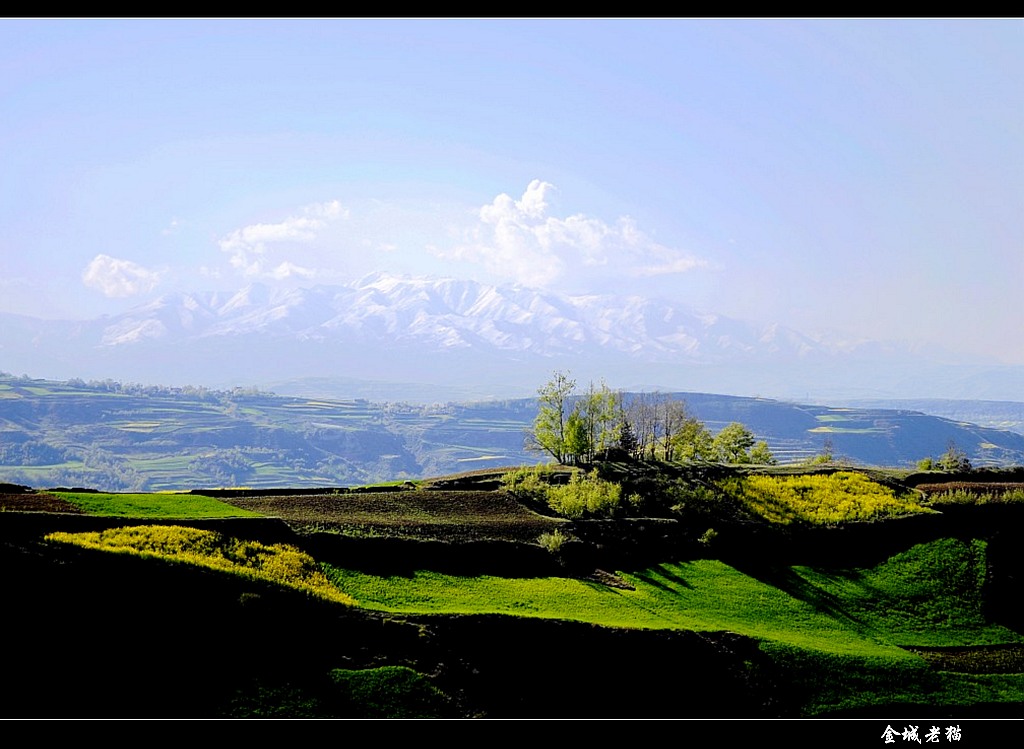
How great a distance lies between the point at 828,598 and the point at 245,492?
1269 inches

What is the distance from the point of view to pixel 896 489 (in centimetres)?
5141

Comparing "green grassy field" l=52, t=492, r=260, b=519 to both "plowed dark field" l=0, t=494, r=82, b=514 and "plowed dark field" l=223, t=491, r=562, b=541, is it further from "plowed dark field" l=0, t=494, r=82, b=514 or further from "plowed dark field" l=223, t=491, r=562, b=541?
"plowed dark field" l=223, t=491, r=562, b=541

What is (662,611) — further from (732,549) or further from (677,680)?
(732,549)

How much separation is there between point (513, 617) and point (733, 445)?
1908 inches

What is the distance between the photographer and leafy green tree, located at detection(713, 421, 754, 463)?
69787mm

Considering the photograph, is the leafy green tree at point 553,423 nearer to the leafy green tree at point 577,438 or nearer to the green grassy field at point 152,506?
the leafy green tree at point 577,438

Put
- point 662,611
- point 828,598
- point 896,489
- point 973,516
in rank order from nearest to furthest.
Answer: point 662,611
point 828,598
point 973,516
point 896,489

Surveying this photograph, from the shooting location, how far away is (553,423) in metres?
56.9

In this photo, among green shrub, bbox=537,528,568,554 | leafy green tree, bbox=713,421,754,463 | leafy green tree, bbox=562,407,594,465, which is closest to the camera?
green shrub, bbox=537,528,568,554

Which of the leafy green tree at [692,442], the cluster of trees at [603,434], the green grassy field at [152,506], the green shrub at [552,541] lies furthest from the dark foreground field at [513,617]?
the leafy green tree at [692,442]

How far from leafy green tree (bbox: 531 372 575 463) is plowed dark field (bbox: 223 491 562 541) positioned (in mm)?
11083

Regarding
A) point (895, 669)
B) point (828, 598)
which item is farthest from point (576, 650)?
point (828, 598)

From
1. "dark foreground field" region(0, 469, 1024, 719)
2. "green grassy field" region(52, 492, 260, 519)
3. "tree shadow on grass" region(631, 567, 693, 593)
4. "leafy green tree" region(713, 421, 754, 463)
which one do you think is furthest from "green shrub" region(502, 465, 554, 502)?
"leafy green tree" region(713, 421, 754, 463)

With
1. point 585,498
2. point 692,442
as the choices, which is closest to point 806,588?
point 585,498
